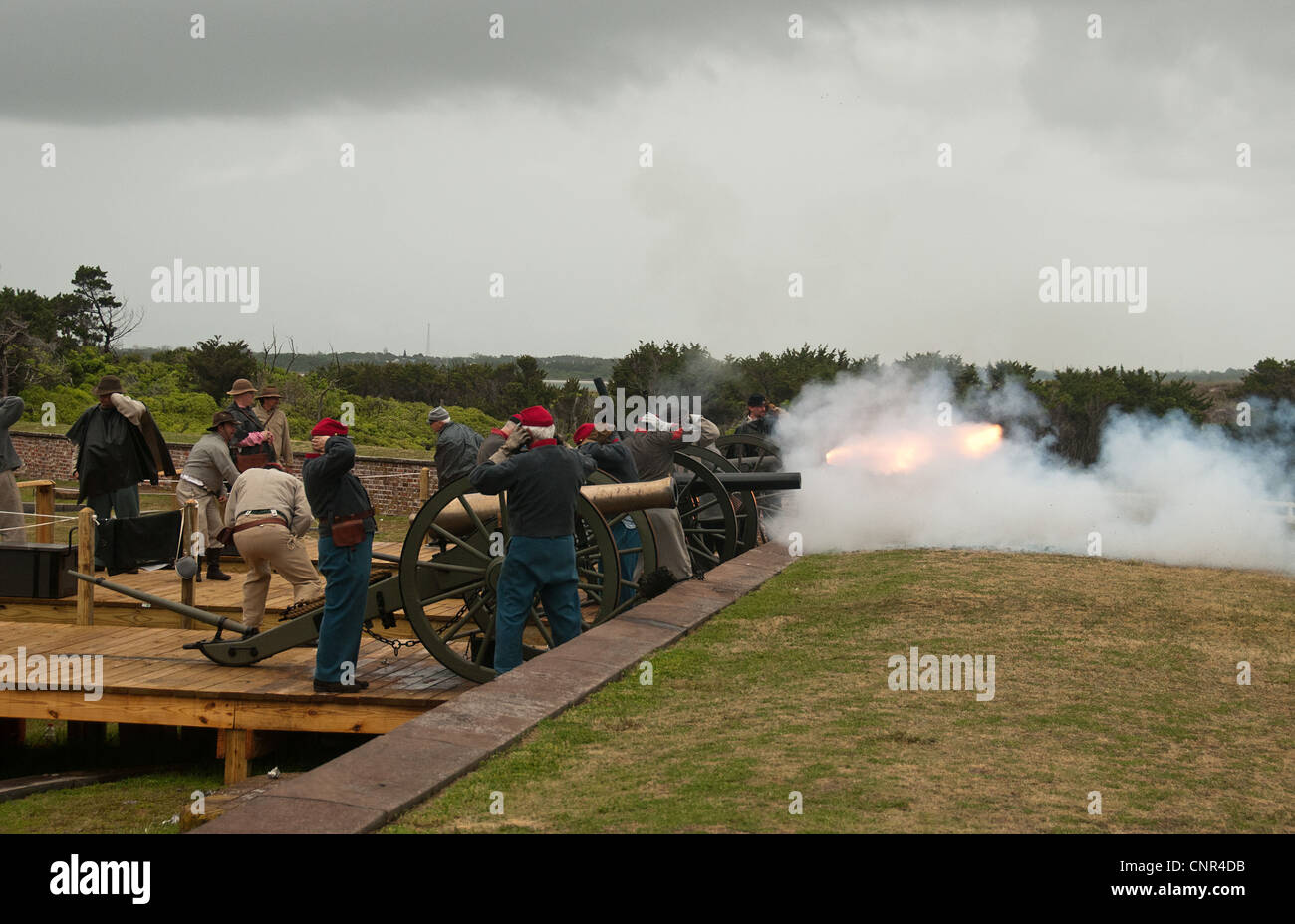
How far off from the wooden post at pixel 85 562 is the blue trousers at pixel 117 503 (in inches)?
34.0

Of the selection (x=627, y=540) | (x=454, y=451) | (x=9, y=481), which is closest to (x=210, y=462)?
(x=9, y=481)

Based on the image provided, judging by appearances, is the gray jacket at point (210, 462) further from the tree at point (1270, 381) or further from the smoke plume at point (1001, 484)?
the tree at point (1270, 381)

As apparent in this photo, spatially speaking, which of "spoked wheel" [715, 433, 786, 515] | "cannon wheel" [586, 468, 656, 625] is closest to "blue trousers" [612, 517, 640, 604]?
"cannon wheel" [586, 468, 656, 625]

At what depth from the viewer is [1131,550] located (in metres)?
12.3

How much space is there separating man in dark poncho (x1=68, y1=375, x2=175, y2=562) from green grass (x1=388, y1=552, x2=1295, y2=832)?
514cm

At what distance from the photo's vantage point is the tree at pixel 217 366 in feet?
104

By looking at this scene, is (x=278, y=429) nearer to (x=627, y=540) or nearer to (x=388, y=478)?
(x=627, y=540)

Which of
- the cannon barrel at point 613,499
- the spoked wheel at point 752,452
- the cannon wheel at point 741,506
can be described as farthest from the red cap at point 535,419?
the spoked wheel at point 752,452

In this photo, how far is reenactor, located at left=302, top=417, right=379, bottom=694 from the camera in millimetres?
7039

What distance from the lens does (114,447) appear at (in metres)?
10.3

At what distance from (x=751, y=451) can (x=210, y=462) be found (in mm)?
5906

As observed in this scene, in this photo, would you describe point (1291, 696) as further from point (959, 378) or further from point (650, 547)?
point (959, 378)
